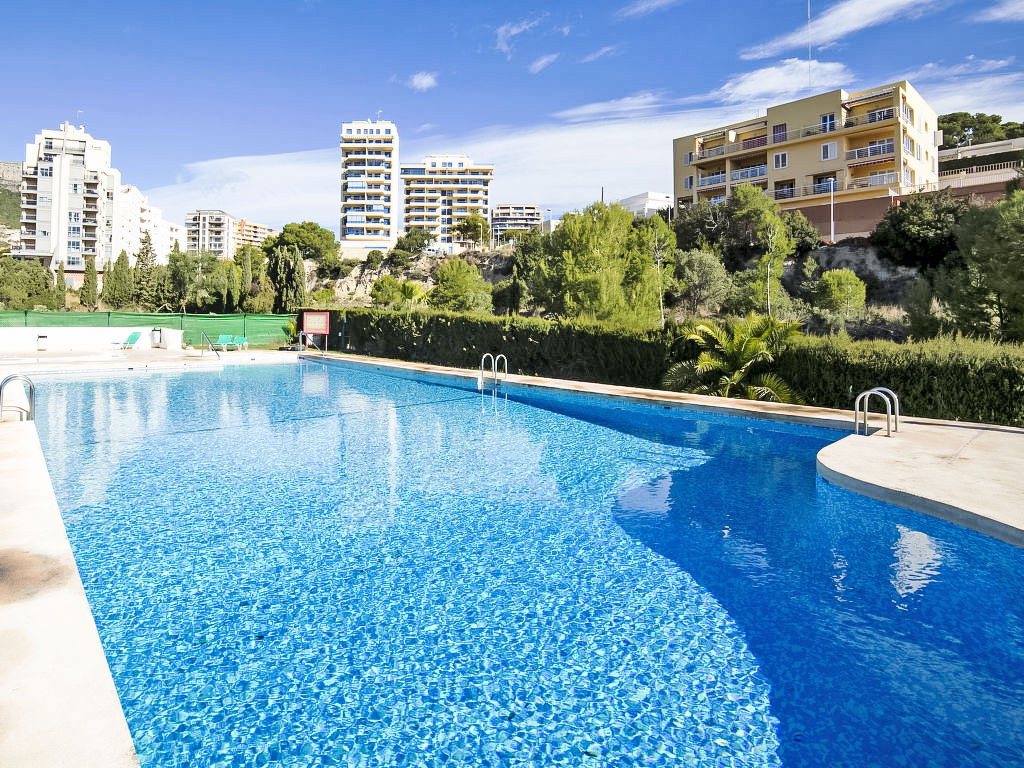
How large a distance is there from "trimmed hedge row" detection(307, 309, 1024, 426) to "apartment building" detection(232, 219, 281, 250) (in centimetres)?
16157

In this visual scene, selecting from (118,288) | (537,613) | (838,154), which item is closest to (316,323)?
(537,613)

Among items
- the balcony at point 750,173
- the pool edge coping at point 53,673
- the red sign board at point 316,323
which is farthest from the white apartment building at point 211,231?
the pool edge coping at point 53,673

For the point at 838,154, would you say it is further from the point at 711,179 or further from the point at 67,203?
the point at 67,203

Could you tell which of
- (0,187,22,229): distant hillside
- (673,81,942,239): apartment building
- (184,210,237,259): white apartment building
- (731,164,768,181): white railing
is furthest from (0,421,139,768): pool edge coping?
(184,210,237,259): white apartment building

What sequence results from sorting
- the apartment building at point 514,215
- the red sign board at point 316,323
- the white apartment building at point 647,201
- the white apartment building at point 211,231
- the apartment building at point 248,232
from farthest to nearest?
1. the apartment building at point 248,232
2. the white apartment building at point 211,231
3. the apartment building at point 514,215
4. the white apartment building at point 647,201
5. the red sign board at point 316,323

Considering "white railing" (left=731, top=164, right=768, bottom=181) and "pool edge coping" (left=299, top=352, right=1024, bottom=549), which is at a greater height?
"white railing" (left=731, top=164, right=768, bottom=181)

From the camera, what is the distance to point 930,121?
50406mm

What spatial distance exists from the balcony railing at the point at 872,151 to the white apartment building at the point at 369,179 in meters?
70.4

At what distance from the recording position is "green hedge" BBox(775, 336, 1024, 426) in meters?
9.78

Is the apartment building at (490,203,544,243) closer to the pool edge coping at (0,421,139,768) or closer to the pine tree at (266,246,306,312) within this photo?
the pine tree at (266,246,306,312)

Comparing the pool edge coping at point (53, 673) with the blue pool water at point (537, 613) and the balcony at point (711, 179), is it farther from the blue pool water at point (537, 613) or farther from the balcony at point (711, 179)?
the balcony at point (711, 179)

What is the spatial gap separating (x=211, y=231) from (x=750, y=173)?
151069 millimetres

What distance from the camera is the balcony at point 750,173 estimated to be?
50812 mm

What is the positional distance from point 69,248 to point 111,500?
287 ft
